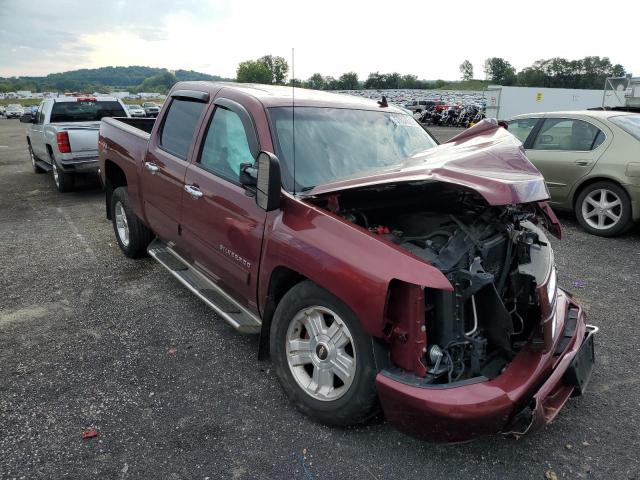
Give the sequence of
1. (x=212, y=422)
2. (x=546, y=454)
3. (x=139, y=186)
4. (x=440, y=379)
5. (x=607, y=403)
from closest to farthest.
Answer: (x=440, y=379), (x=546, y=454), (x=212, y=422), (x=607, y=403), (x=139, y=186)

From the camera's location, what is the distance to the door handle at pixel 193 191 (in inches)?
136

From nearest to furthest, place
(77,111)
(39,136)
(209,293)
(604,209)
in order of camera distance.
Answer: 1. (209,293)
2. (604,209)
3. (77,111)
4. (39,136)

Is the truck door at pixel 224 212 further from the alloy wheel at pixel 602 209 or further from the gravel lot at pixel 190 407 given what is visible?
the alloy wheel at pixel 602 209

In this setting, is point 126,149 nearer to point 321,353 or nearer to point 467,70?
point 321,353

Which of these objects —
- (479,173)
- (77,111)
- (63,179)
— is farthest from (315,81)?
(77,111)

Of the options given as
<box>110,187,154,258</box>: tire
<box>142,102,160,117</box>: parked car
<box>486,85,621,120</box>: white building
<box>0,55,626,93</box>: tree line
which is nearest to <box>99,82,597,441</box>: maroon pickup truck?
<box>110,187,154,258</box>: tire

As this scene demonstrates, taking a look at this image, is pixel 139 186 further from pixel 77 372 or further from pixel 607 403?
pixel 607 403

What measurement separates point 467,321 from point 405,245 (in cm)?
52

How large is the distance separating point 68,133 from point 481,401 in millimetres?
8661

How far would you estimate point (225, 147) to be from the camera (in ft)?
11.3

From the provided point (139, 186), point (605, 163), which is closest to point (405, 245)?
point (139, 186)

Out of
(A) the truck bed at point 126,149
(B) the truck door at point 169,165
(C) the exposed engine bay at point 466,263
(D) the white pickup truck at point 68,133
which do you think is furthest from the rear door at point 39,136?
(C) the exposed engine bay at point 466,263

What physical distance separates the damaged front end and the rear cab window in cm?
165

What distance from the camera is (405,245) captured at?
104 inches
